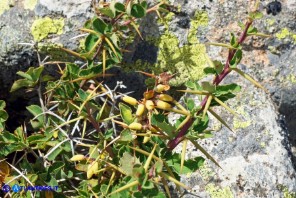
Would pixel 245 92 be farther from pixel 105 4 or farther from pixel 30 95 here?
pixel 30 95

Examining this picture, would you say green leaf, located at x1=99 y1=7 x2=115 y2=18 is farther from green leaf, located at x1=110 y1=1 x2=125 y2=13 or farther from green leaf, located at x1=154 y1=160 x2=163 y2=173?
green leaf, located at x1=154 y1=160 x2=163 y2=173

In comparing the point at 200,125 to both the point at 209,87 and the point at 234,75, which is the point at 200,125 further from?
the point at 234,75

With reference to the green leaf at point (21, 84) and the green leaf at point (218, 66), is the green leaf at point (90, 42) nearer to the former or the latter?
the green leaf at point (21, 84)

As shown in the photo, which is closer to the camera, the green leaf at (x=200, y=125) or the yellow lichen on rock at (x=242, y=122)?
the green leaf at (x=200, y=125)

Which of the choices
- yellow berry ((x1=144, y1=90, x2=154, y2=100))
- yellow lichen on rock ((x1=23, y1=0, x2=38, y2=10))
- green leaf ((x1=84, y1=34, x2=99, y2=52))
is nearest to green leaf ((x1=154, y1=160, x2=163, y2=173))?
yellow berry ((x1=144, y1=90, x2=154, y2=100))

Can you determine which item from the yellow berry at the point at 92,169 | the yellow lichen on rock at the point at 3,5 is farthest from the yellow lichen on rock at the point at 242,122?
the yellow lichen on rock at the point at 3,5

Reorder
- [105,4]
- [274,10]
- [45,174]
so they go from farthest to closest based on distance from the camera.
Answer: [274,10] < [105,4] < [45,174]

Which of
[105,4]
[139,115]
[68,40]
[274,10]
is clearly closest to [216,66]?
[139,115]

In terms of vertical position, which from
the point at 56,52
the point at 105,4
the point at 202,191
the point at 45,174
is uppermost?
the point at 105,4
